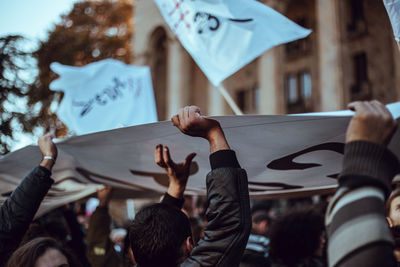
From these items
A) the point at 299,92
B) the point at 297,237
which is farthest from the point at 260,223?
the point at 299,92

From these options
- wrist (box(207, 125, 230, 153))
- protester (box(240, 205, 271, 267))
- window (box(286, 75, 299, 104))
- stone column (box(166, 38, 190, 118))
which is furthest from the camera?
stone column (box(166, 38, 190, 118))

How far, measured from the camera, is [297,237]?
11.8 feet

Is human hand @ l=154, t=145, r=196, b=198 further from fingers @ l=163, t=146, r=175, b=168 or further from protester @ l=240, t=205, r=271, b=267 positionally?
protester @ l=240, t=205, r=271, b=267

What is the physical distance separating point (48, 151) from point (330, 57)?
15.7m

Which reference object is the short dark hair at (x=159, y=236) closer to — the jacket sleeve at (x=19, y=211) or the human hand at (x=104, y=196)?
the jacket sleeve at (x=19, y=211)

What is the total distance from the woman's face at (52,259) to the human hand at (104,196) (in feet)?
4.61

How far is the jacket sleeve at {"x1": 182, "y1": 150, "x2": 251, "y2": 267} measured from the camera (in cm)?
167

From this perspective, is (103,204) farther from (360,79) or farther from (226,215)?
(360,79)

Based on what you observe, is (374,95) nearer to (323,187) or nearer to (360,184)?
(323,187)

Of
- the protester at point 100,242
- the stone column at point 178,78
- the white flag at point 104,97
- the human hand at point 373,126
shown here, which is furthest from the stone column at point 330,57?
the human hand at point 373,126

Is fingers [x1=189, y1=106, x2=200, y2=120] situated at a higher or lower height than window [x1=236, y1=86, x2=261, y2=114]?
higher

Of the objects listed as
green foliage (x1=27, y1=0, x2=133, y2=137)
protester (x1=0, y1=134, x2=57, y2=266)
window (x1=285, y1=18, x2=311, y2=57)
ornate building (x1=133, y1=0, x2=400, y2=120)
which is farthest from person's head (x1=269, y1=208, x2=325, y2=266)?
window (x1=285, y1=18, x2=311, y2=57)

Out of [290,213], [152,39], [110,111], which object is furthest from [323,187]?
[152,39]

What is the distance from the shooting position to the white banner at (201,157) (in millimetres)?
2373
